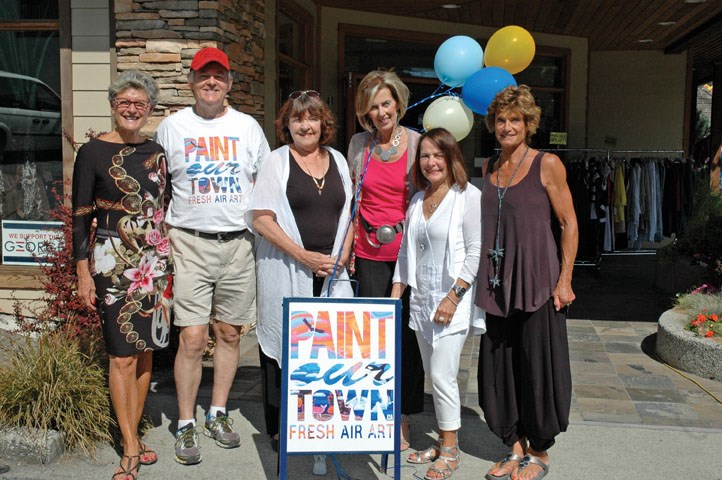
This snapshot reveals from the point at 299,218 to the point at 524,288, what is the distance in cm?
115

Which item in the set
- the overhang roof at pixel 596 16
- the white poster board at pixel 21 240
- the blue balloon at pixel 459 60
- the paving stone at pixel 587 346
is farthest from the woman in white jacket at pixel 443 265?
the overhang roof at pixel 596 16

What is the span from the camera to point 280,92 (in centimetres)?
735

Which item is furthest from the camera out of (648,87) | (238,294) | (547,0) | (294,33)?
(648,87)

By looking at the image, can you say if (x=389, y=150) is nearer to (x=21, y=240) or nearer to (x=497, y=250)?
(x=497, y=250)

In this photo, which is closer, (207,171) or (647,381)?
(207,171)

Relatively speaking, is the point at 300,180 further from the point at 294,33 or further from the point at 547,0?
the point at 547,0

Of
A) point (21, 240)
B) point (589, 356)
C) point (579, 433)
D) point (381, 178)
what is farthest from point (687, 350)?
point (21, 240)

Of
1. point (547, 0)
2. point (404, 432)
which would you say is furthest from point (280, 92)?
point (404, 432)

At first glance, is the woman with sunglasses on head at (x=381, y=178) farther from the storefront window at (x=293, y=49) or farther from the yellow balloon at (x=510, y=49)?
the storefront window at (x=293, y=49)

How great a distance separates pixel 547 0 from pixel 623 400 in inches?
224

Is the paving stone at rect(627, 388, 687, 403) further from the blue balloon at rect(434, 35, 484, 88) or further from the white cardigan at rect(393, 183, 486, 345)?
the blue balloon at rect(434, 35, 484, 88)

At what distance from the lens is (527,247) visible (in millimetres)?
3486

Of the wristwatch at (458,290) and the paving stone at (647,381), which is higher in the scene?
the wristwatch at (458,290)

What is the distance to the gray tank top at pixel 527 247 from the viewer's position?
11.4ft
